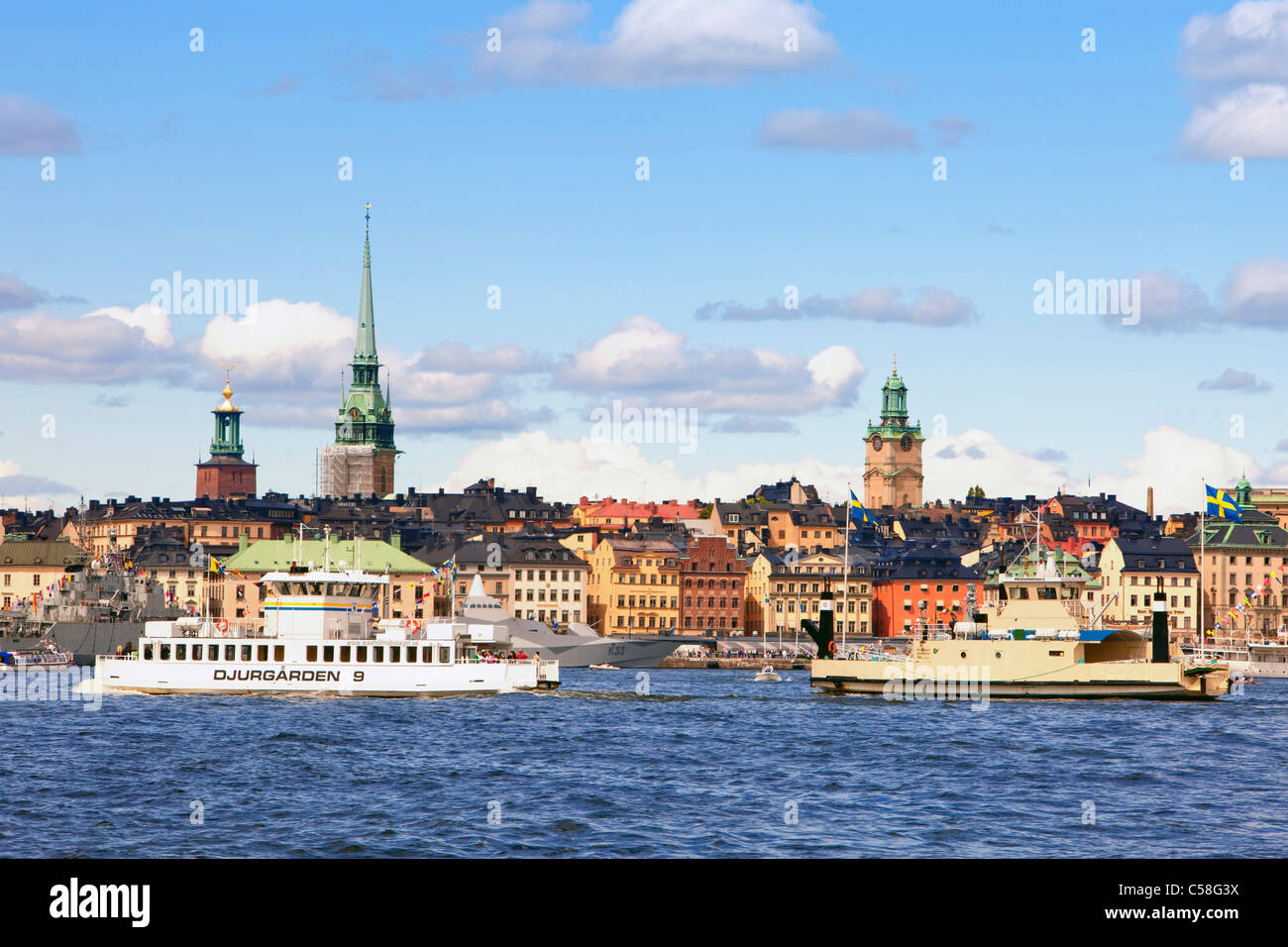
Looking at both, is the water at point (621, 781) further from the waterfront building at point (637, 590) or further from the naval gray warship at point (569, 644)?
the waterfront building at point (637, 590)

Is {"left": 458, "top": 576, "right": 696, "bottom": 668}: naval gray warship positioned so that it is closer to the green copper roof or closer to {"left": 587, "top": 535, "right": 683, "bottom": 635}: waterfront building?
the green copper roof

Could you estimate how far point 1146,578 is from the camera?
17538 centimetres

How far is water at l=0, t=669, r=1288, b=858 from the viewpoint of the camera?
29328mm

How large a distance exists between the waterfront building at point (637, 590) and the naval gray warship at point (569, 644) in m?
42.3

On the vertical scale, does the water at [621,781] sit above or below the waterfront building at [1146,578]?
below

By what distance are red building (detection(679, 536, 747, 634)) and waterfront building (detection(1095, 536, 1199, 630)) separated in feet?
113

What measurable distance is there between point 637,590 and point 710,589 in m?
7.14

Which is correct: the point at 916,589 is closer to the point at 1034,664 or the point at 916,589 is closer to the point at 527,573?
the point at 527,573

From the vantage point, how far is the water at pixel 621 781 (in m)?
29.3

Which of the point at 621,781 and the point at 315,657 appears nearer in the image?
the point at 621,781

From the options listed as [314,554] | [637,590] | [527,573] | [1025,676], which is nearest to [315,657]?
[1025,676]

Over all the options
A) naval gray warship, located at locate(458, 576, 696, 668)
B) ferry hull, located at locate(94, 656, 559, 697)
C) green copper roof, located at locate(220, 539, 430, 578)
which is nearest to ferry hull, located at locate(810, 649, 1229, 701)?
ferry hull, located at locate(94, 656, 559, 697)

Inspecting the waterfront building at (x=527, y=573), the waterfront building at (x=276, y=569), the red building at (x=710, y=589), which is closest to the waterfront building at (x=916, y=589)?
the red building at (x=710, y=589)
